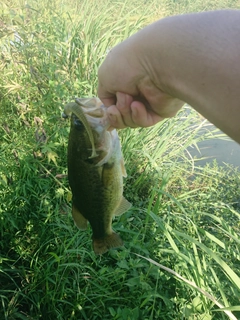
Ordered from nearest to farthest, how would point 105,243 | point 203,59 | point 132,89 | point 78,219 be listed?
point 203,59, point 132,89, point 78,219, point 105,243

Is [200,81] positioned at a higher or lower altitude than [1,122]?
higher

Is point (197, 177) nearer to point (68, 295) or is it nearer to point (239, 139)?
point (68, 295)

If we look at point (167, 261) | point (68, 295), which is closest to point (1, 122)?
point (68, 295)

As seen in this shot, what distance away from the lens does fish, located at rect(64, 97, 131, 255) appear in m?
1.60

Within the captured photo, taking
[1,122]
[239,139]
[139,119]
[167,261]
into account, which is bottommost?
[167,261]

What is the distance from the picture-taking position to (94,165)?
67.2 inches

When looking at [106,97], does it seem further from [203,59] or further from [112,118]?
[203,59]

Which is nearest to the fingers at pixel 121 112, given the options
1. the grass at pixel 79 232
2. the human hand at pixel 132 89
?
the human hand at pixel 132 89

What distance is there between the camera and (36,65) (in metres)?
3.49

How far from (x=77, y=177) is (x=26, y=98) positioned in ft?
5.75

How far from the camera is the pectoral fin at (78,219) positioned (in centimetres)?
188

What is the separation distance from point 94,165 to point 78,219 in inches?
13.6

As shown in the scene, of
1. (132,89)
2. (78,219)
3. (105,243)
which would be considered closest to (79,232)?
(105,243)

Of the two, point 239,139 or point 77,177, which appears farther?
point 77,177
